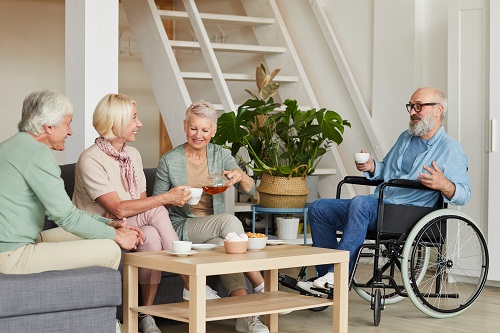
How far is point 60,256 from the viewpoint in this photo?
3350 mm

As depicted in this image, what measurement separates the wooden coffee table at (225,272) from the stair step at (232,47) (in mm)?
2894

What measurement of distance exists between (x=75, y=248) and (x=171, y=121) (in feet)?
9.14

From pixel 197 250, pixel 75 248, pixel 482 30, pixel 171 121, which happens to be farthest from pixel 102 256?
pixel 482 30

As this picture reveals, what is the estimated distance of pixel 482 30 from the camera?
5449 millimetres

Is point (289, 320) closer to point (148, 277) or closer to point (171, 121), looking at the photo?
point (148, 277)

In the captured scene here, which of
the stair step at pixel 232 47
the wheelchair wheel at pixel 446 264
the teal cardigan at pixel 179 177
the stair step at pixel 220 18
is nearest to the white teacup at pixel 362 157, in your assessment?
the wheelchair wheel at pixel 446 264

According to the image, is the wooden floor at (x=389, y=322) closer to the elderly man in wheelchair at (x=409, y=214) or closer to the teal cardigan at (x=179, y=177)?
the elderly man in wheelchair at (x=409, y=214)

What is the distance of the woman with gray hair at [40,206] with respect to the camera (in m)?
3.25

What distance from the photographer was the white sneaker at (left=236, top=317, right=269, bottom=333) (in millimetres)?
3949

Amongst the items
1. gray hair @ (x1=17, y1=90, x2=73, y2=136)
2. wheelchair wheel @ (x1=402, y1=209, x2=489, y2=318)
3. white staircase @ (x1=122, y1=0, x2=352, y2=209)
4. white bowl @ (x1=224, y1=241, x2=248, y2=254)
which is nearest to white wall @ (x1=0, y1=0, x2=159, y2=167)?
white staircase @ (x1=122, y1=0, x2=352, y2=209)

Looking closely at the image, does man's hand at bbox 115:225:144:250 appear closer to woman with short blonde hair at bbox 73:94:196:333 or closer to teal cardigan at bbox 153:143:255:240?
woman with short blonde hair at bbox 73:94:196:333

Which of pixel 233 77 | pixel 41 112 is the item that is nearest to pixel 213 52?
pixel 233 77

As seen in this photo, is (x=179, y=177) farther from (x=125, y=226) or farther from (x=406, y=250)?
(x=406, y=250)

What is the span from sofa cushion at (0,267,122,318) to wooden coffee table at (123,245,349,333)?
0.59 feet
